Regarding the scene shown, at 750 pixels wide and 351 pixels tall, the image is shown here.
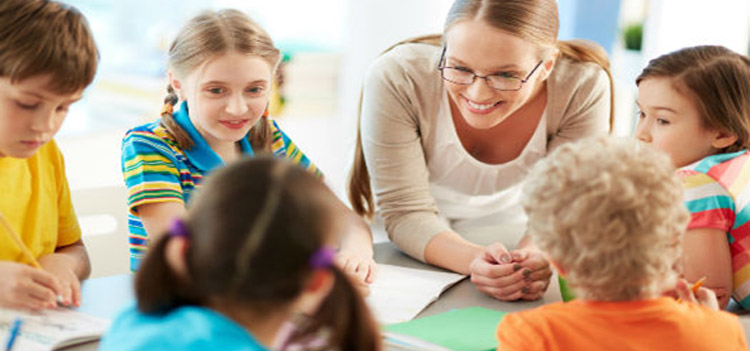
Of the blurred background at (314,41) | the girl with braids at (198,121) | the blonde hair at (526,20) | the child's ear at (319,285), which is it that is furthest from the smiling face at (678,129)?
the blurred background at (314,41)

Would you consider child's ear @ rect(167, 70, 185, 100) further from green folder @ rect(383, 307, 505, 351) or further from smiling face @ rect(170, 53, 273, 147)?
green folder @ rect(383, 307, 505, 351)

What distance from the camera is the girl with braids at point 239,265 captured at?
25.5 inches

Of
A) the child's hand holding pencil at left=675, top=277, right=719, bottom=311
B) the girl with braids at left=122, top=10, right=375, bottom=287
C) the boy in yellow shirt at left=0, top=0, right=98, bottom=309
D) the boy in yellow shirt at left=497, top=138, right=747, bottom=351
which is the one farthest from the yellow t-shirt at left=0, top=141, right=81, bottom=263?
the child's hand holding pencil at left=675, top=277, right=719, bottom=311

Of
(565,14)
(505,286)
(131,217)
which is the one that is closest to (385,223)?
(505,286)

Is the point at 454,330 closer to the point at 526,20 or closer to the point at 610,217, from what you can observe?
the point at 610,217

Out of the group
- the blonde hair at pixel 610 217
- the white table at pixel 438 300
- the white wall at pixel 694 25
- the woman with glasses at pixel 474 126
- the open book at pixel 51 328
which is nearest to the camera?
the blonde hair at pixel 610 217

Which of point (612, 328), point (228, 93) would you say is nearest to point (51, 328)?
point (228, 93)

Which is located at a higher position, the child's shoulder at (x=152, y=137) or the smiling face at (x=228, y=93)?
the smiling face at (x=228, y=93)

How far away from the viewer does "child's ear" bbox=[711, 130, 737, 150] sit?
4.25 feet

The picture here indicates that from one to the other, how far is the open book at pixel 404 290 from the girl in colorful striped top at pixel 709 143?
1.30 feet

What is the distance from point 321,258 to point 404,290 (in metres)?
0.65

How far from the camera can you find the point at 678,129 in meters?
1.30

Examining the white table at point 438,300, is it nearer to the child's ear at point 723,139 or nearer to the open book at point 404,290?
the open book at point 404,290

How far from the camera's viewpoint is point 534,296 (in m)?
1.29
